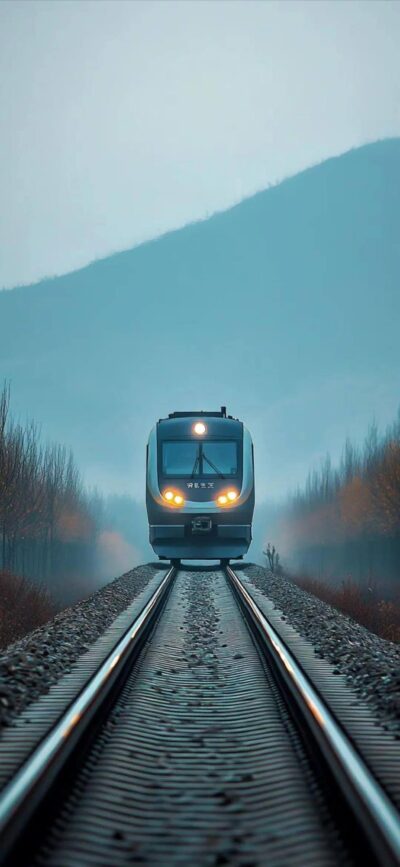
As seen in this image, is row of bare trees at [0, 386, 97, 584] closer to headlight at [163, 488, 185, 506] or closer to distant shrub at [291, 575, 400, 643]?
headlight at [163, 488, 185, 506]

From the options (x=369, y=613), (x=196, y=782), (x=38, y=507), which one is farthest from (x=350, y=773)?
(x=38, y=507)

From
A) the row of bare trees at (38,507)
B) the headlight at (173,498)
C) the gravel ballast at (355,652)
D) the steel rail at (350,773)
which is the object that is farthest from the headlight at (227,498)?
the steel rail at (350,773)

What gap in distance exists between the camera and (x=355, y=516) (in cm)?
6175

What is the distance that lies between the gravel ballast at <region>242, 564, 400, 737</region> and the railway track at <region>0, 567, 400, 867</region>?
1.51 feet

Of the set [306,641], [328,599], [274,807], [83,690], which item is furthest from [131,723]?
[328,599]

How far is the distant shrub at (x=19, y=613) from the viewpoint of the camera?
14538mm

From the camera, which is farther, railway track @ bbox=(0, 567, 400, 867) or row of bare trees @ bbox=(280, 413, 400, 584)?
row of bare trees @ bbox=(280, 413, 400, 584)

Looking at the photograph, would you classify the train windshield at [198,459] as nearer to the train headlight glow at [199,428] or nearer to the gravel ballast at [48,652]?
the train headlight glow at [199,428]

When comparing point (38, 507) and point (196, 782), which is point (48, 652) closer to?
point (196, 782)

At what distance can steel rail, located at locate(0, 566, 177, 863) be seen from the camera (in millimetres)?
3828

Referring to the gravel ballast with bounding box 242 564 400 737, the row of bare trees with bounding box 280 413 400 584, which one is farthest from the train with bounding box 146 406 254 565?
the row of bare trees with bounding box 280 413 400 584

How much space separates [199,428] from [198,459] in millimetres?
656

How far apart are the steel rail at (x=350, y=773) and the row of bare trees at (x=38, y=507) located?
67.6ft

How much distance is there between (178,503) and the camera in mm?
20984
